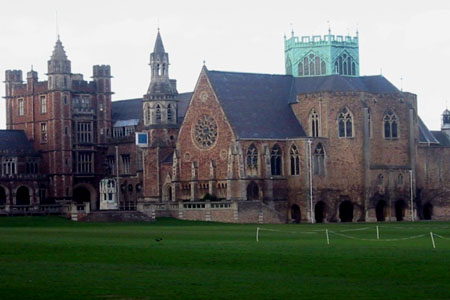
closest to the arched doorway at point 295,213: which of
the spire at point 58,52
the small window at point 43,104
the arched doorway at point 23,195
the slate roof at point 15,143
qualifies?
the arched doorway at point 23,195

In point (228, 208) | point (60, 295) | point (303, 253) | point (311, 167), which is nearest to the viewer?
point (60, 295)

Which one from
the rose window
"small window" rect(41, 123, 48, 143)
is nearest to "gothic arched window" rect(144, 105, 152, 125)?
the rose window

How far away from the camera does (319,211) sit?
11575 cm

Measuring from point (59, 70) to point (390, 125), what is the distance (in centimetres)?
3638

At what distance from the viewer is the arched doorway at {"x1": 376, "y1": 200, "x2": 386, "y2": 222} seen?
117 meters

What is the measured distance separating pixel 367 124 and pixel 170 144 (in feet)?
67.5

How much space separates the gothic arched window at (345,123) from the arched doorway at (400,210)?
800 centimetres

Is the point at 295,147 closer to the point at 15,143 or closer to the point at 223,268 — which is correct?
the point at 15,143

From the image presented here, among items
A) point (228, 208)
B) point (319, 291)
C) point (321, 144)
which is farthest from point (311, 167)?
point (319, 291)

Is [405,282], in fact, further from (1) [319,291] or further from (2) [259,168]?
(2) [259,168]

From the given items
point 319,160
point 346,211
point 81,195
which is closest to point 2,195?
point 81,195

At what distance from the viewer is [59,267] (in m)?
45.8

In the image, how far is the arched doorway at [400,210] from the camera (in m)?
118

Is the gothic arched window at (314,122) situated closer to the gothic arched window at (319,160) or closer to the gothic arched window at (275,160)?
the gothic arched window at (319,160)
